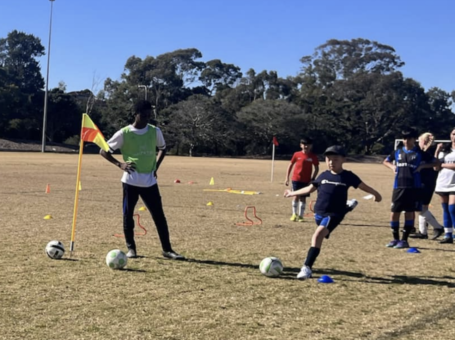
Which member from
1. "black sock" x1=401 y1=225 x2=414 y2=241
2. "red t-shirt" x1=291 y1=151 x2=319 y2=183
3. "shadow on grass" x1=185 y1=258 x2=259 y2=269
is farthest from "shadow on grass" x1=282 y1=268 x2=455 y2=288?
"red t-shirt" x1=291 y1=151 x2=319 y2=183

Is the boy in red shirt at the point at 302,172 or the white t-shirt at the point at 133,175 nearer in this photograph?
the white t-shirt at the point at 133,175

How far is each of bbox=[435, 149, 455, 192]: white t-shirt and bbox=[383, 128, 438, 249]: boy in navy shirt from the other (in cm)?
53

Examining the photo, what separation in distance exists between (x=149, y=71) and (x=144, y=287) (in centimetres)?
8841

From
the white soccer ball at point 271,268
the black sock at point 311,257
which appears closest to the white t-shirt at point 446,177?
the black sock at point 311,257

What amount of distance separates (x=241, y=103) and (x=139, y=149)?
83787 millimetres

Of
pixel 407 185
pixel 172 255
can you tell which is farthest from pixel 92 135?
pixel 407 185

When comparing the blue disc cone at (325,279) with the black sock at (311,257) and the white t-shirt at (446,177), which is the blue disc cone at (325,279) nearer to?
the black sock at (311,257)

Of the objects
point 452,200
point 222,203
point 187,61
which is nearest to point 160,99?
point 187,61

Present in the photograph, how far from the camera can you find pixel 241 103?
9050 cm

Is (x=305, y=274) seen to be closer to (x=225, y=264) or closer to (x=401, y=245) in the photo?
(x=225, y=264)

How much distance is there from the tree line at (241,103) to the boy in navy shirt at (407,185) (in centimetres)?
6562

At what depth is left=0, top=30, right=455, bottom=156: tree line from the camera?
7612cm

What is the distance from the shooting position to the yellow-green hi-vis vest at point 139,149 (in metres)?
7.46

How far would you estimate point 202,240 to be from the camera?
9188 mm
